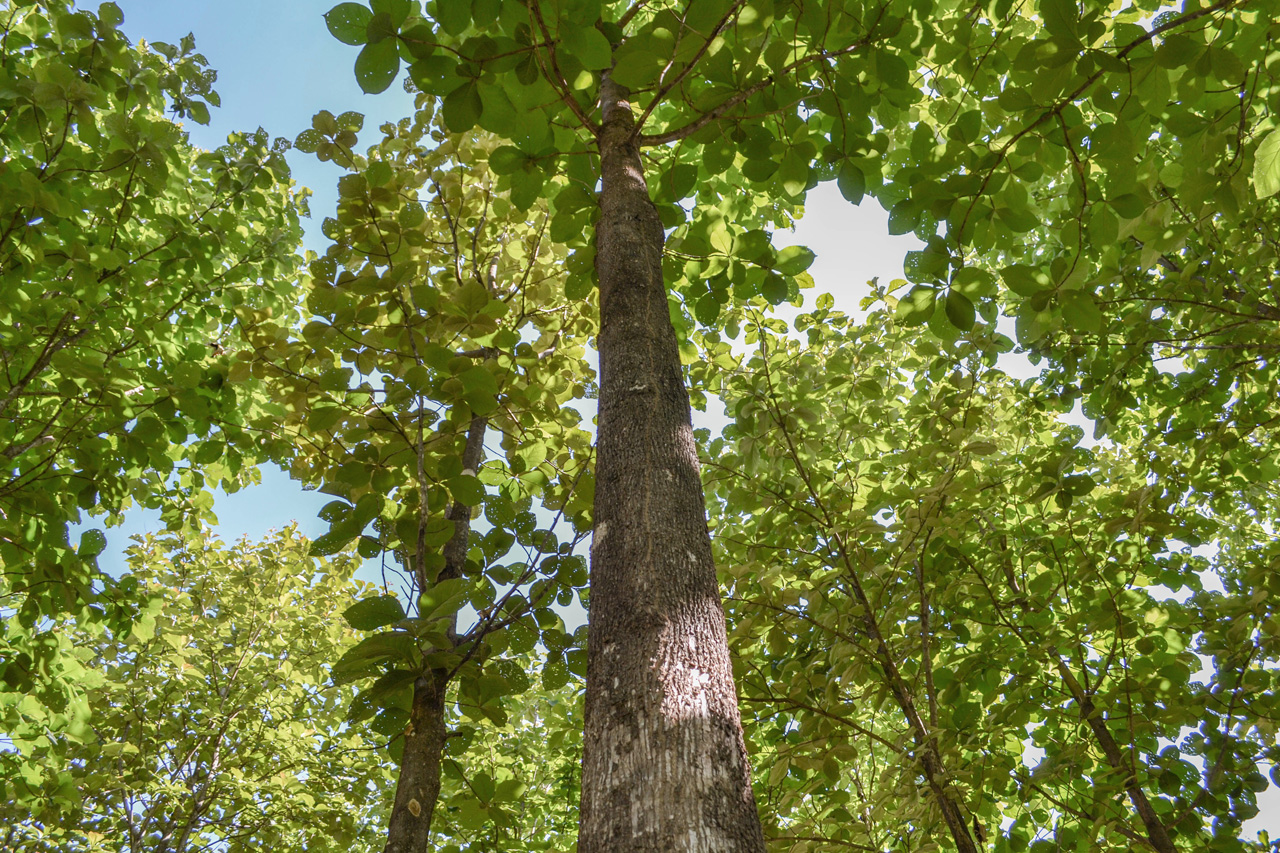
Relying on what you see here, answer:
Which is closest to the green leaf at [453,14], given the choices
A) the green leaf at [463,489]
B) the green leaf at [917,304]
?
the green leaf at [463,489]

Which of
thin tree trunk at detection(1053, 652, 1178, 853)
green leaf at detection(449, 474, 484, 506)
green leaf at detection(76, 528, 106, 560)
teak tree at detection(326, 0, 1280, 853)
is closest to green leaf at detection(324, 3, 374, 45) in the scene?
teak tree at detection(326, 0, 1280, 853)

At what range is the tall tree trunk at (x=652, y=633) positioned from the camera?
0.93m

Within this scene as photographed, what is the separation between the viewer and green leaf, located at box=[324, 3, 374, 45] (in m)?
1.75

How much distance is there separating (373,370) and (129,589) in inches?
92.4

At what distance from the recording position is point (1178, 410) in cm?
482

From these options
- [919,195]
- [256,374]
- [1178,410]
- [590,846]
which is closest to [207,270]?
[256,374]

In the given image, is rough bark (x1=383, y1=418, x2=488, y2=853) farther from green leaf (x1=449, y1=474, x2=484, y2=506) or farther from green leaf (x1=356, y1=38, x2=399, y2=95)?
green leaf (x1=356, y1=38, x2=399, y2=95)

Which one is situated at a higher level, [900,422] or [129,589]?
[900,422]

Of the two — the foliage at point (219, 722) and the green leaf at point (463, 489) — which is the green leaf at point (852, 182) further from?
the foliage at point (219, 722)

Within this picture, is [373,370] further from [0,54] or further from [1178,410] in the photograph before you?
[1178,410]

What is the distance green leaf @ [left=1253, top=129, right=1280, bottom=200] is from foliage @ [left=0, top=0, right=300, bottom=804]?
3.91 metres

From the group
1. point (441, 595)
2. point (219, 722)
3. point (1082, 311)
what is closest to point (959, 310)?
point (1082, 311)

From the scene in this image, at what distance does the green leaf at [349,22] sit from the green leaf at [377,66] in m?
0.04

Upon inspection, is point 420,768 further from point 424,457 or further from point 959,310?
point 959,310
